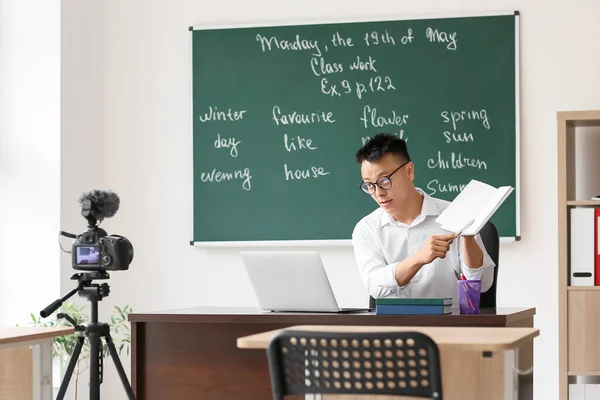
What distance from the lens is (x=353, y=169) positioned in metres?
4.36

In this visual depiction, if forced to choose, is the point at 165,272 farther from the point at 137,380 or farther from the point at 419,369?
the point at 419,369

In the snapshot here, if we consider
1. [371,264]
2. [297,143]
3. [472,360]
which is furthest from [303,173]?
[472,360]

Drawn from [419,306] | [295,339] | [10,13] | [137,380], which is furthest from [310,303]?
[10,13]

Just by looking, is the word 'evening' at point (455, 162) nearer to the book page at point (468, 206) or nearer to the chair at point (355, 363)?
the book page at point (468, 206)

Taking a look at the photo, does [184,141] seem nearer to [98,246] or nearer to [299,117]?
[299,117]

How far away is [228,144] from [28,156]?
0.94m

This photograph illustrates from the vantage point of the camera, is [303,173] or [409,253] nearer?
[409,253]

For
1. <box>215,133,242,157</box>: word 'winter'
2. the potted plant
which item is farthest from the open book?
<box>215,133,242,157</box>: word 'winter'

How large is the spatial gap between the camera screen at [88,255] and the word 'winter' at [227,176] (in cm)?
123

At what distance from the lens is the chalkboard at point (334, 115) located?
13.8 feet

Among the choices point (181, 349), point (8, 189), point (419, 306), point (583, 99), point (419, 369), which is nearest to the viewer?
point (419, 369)

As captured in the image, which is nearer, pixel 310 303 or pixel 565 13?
pixel 310 303

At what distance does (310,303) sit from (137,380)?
627 millimetres

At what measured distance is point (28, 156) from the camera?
437 cm
